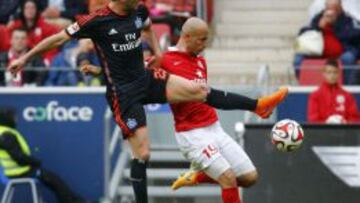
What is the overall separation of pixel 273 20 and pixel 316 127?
14.7 feet

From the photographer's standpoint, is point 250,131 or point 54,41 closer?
point 54,41

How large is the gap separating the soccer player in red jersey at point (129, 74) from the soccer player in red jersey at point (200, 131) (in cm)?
43

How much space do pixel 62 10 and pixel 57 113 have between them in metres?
2.35

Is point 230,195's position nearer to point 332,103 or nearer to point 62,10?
point 332,103

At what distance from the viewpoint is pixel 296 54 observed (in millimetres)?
17953

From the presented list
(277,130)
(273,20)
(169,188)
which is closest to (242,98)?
(277,130)

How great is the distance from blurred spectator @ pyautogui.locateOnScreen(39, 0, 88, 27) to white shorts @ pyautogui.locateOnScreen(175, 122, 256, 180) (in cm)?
556

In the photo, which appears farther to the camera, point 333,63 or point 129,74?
point 333,63

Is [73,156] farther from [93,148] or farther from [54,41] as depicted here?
[54,41]

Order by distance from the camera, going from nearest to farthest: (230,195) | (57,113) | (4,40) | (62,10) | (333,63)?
(230,195)
(333,63)
(57,113)
(4,40)
(62,10)

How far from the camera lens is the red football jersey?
1355cm

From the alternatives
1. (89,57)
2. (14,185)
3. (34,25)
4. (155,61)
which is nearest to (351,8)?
(89,57)

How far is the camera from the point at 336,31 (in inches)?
707

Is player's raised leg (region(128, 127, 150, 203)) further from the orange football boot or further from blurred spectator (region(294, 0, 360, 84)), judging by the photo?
blurred spectator (region(294, 0, 360, 84))
